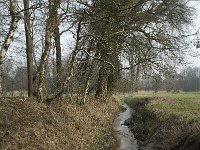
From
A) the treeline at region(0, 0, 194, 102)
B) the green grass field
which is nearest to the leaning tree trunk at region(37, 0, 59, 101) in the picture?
the treeline at region(0, 0, 194, 102)

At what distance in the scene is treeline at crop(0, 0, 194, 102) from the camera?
18031 mm

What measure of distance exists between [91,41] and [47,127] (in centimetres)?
944

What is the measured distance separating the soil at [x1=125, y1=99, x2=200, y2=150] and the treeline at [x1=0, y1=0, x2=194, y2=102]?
3542 millimetres

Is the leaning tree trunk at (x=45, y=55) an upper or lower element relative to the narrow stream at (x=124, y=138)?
upper

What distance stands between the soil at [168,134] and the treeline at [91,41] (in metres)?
3.54

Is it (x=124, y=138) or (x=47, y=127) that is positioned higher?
(x=47, y=127)

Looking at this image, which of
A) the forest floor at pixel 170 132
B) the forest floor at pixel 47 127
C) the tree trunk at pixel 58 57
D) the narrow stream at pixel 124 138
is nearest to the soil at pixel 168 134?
the forest floor at pixel 170 132

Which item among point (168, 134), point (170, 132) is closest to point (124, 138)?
point (168, 134)

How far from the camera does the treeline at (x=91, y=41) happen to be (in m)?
18.0

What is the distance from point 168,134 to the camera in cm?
1730

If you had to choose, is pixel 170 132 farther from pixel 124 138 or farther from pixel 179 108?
pixel 179 108

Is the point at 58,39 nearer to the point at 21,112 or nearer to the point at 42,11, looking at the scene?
the point at 42,11

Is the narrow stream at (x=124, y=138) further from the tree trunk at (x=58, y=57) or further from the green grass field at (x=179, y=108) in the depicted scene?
the tree trunk at (x=58, y=57)

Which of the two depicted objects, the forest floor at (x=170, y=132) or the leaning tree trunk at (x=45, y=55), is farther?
the leaning tree trunk at (x=45, y=55)
